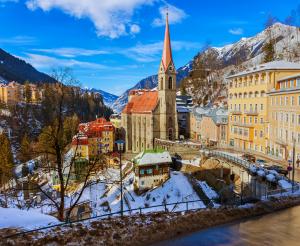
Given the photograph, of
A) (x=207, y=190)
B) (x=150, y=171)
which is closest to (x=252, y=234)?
(x=207, y=190)

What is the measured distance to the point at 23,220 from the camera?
12.9 metres

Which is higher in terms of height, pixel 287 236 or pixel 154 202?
pixel 287 236

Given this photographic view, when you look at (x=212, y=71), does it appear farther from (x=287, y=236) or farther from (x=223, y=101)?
(x=287, y=236)

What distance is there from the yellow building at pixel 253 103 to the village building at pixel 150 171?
14143 mm

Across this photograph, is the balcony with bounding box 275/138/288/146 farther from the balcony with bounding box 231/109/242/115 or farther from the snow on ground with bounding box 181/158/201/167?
the snow on ground with bounding box 181/158/201/167

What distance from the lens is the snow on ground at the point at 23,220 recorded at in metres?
12.3

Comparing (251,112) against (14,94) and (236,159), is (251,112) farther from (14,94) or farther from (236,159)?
(14,94)

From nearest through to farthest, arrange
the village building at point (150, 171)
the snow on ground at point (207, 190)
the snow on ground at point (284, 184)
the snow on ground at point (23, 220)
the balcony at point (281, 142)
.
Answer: the snow on ground at point (23, 220)
the snow on ground at point (284, 184)
the snow on ground at point (207, 190)
the balcony at point (281, 142)
the village building at point (150, 171)

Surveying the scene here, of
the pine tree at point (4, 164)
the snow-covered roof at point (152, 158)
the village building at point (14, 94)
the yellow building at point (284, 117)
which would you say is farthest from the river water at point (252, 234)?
the village building at point (14, 94)

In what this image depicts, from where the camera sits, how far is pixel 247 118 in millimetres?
44656

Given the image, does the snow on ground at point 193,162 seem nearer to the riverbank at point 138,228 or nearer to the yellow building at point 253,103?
the yellow building at point 253,103

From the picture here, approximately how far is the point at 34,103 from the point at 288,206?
12506 centimetres

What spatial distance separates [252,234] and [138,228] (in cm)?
481

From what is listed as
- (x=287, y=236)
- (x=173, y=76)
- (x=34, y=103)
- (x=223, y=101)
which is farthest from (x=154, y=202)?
(x=34, y=103)
